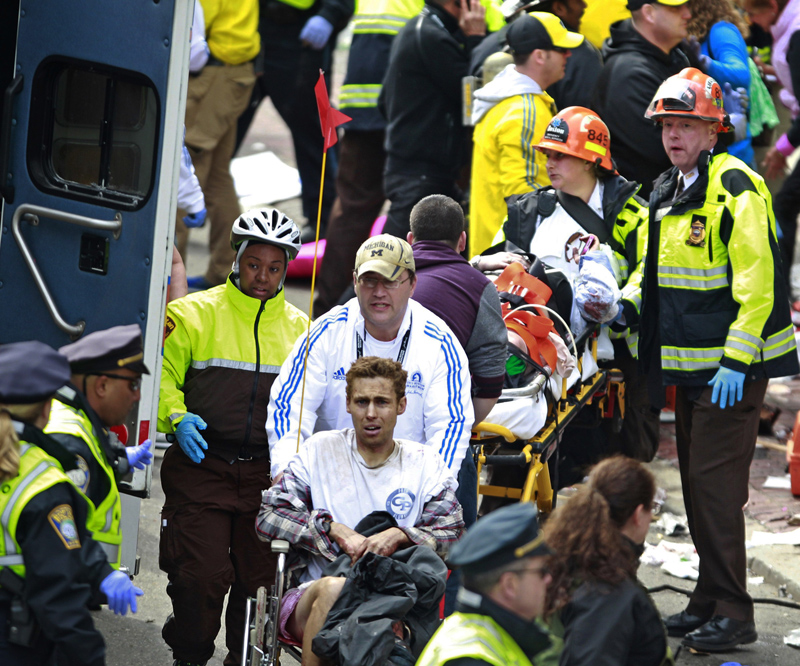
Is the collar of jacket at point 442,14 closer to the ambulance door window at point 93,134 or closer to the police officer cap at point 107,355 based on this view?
the ambulance door window at point 93,134

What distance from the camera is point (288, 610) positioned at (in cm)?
447

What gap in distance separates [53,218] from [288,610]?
6.33 feet

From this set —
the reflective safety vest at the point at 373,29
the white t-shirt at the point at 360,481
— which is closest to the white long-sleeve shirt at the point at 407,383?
the white t-shirt at the point at 360,481

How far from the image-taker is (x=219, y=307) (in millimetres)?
5277

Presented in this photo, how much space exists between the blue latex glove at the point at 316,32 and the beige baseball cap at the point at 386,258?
5.58 metres

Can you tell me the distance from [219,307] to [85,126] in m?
0.98

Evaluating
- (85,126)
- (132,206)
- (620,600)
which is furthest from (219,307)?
(620,600)

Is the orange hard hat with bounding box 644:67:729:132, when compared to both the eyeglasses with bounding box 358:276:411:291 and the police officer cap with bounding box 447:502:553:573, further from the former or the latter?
the police officer cap with bounding box 447:502:553:573

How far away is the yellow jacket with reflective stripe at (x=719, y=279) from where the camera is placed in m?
5.48

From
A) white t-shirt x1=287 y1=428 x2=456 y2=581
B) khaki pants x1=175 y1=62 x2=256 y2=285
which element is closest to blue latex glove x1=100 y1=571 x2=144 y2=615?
white t-shirt x1=287 y1=428 x2=456 y2=581

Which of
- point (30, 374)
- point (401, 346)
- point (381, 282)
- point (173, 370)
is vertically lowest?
point (173, 370)

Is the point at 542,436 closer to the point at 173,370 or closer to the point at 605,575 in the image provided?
the point at 173,370

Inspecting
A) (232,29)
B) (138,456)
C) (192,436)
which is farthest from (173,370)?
(232,29)

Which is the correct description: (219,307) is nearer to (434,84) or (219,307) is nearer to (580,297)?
(580,297)
